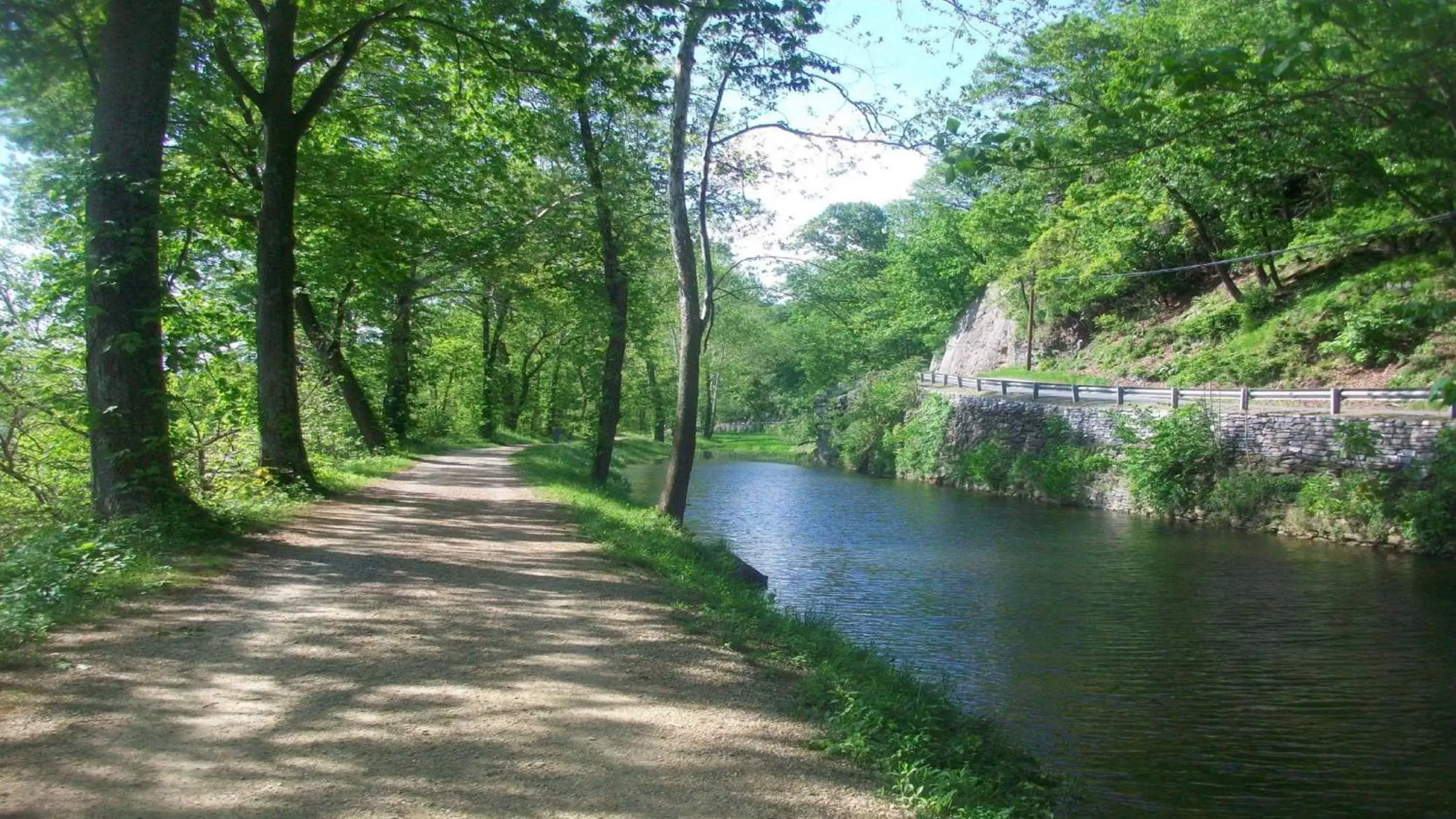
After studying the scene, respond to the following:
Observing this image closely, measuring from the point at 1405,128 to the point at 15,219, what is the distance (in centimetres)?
1665

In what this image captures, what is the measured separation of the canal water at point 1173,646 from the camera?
24.2 feet

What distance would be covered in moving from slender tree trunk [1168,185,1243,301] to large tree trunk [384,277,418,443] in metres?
22.1

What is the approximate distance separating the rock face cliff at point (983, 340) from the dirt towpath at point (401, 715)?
1651 inches

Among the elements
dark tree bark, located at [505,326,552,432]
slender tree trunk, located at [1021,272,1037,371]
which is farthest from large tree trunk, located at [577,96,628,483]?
slender tree trunk, located at [1021,272,1037,371]

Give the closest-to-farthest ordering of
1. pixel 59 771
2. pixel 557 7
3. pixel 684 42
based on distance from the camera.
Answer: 1. pixel 59 771
2. pixel 557 7
3. pixel 684 42

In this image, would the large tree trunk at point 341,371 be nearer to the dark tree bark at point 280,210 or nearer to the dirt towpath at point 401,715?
the dark tree bark at point 280,210

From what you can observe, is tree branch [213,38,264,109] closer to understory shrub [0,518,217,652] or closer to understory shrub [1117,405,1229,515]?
understory shrub [0,518,217,652]

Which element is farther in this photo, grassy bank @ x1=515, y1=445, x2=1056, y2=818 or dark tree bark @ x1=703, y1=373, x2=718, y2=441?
dark tree bark @ x1=703, y1=373, x2=718, y2=441

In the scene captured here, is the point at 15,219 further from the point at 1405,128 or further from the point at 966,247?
the point at 966,247

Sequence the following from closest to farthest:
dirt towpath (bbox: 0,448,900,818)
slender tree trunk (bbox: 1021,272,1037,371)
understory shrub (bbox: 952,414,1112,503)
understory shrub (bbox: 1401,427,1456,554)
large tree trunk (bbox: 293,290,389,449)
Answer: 1. dirt towpath (bbox: 0,448,900,818)
2. understory shrub (bbox: 1401,427,1456,554)
3. large tree trunk (bbox: 293,290,389,449)
4. understory shrub (bbox: 952,414,1112,503)
5. slender tree trunk (bbox: 1021,272,1037,371)

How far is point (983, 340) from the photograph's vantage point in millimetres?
50688

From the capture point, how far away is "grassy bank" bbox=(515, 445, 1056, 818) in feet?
16.1

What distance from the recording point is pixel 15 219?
13484 mm

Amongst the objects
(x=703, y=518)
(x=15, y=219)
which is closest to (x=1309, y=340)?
(x=703, y=518)
